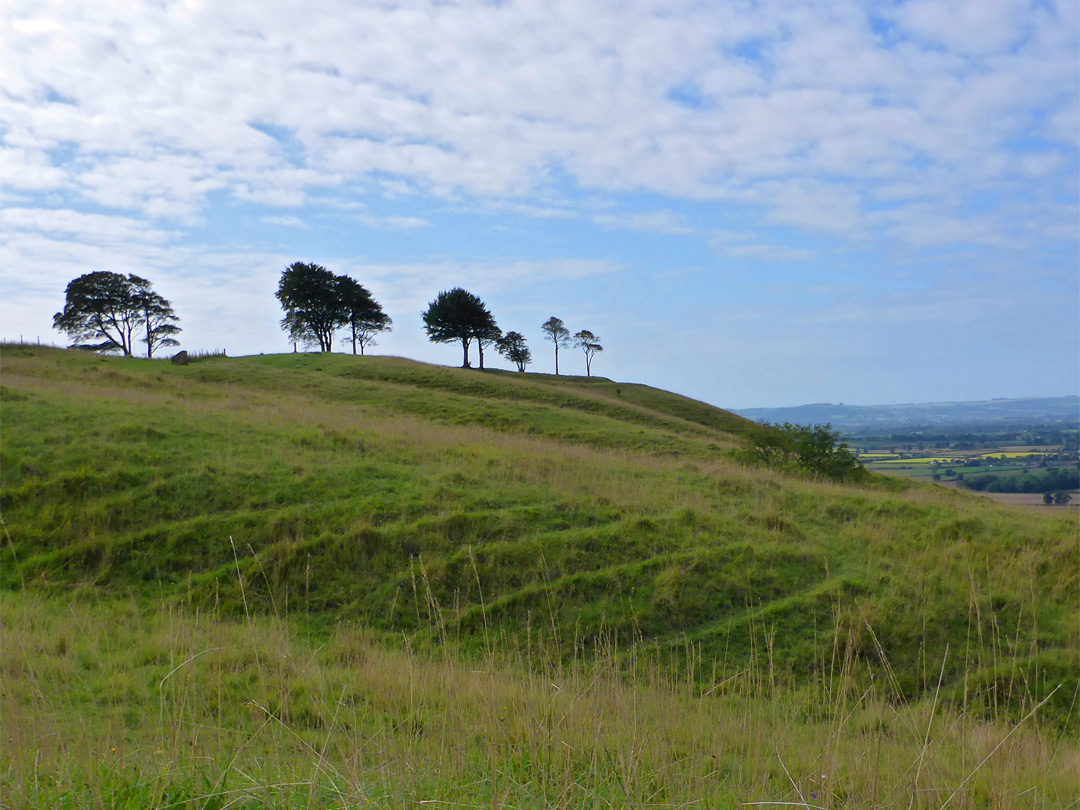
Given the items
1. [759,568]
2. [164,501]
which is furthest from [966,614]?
[164,501]

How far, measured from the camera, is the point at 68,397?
21.0 m

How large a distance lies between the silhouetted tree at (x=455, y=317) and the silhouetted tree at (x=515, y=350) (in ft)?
44.0

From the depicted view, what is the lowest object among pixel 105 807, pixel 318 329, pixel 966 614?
pixel 966 614

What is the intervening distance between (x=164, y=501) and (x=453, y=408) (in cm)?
2371

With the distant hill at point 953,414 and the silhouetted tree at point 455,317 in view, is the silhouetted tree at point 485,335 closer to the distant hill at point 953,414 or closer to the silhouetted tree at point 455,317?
the silhouetted tree at point 455,317

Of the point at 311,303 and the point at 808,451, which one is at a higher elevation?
the point at 311,303

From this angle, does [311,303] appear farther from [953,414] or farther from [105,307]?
[953,414]

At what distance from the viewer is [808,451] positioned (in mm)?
26094

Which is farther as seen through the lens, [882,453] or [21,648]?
[882,453]

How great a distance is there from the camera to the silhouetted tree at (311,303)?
218 ft

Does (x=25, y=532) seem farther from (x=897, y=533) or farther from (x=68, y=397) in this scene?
(x=897, y=533)

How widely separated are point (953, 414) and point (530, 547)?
76.5 meters

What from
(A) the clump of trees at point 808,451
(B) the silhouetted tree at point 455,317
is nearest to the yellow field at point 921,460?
(A) the clump of trees at point 808,451

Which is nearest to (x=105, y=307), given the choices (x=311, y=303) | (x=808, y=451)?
(x=311, y=303)
